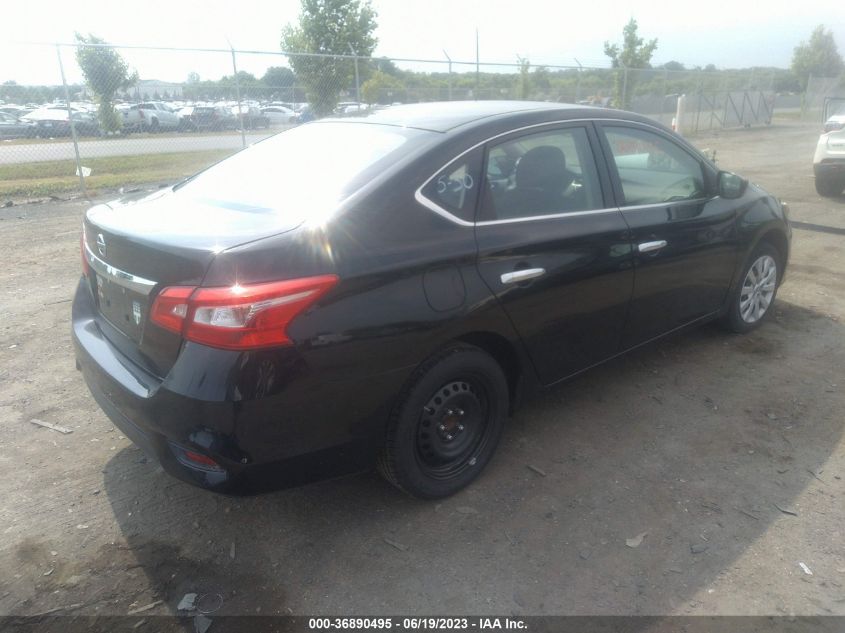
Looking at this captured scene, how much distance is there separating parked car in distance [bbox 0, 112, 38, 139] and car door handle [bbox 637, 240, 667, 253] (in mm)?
11245

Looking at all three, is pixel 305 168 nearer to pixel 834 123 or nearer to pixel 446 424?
pixel 446 424

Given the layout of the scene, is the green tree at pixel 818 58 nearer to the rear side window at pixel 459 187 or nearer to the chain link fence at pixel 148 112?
the chain link fence at pixel 148 112

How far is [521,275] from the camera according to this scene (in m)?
2.98

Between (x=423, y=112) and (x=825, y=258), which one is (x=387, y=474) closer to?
(x=423, y=112)

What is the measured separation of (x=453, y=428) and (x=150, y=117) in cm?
1169

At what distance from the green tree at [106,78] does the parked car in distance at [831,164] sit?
11.6 metres

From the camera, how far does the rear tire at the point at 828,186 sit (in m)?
10.2

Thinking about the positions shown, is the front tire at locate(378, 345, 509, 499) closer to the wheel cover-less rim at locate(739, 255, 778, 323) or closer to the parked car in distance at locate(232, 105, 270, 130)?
the wheel cover-less rim at locate(739, 255, 778, 323)

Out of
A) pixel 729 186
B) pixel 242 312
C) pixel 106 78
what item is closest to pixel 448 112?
pixel 242 312

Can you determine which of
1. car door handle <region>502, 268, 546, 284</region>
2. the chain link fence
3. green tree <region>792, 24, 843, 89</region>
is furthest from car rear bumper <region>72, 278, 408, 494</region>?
green tree <region>792, 24, 843, 89</region>

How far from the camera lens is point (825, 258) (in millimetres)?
6816

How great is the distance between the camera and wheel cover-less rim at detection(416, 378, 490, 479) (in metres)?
2.83

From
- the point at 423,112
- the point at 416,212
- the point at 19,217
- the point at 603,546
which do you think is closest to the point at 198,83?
the point at 19,217

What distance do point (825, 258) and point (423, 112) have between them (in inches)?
214
